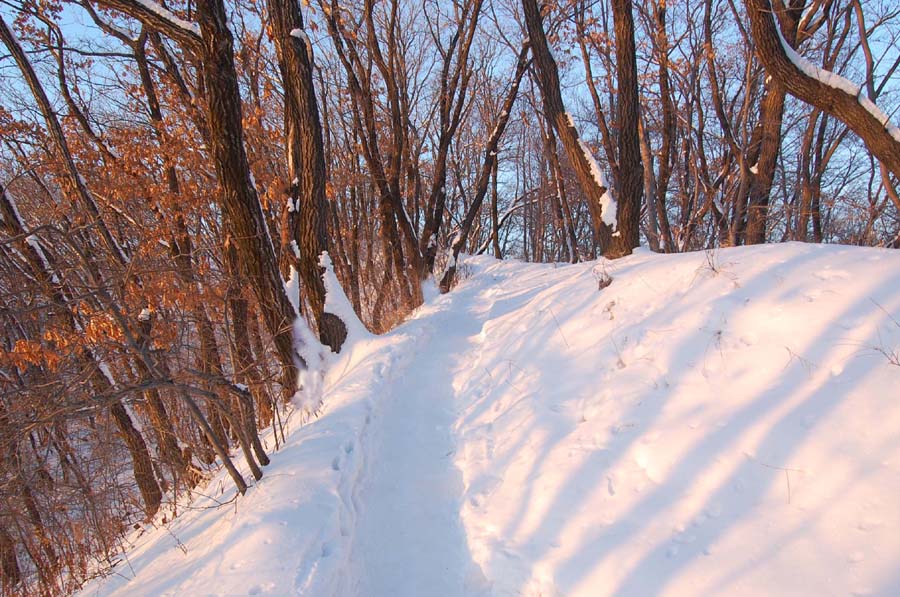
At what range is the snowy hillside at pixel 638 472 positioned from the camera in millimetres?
2010

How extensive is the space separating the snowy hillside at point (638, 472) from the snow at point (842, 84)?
1256 millimetres

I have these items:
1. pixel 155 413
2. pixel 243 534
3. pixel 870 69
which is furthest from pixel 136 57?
pixel 870 69

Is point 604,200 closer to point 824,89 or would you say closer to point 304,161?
point 824,89

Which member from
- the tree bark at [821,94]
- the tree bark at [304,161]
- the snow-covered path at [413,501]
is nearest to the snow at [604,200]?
the tree bark at [821,94]

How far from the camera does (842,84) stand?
3723mm

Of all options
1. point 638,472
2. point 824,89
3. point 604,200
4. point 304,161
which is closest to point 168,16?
point 304,161

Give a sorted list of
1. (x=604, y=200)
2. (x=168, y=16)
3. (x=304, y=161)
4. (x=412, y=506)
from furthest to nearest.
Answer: (x=604, y=200) → (x=304, y=161) → (x=168, y=16) → (x=412, y=506)

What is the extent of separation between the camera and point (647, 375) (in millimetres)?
3293

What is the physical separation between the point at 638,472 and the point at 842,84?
381 centimetres

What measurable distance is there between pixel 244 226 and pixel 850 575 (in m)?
5.43

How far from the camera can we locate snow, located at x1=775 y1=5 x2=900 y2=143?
361cm

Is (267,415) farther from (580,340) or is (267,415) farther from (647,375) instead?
(647,375)

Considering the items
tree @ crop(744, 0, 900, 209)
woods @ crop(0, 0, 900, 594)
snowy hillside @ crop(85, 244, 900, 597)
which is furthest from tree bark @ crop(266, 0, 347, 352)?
tree @ crop(744, 0, 900, 209)

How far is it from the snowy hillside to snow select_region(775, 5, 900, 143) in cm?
126
